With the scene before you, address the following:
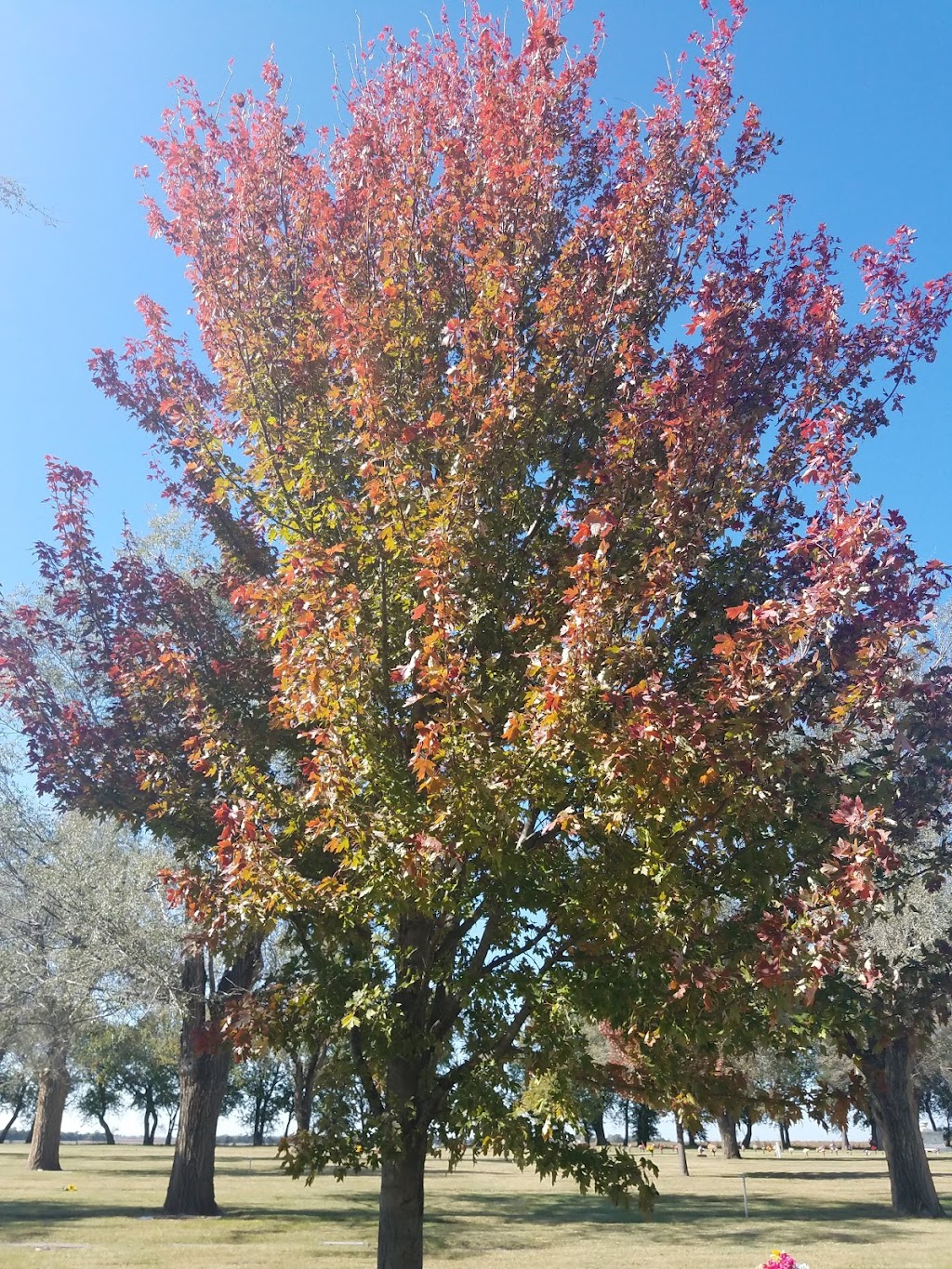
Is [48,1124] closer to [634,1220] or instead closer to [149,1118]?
[634,1220]

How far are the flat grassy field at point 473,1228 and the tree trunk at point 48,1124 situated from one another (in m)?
2.31

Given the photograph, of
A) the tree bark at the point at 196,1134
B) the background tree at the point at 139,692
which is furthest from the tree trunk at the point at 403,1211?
the tree bark at the point at 196,1134

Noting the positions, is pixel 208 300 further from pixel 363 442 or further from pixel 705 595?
pixel 705 595

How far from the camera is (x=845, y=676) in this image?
663 cm

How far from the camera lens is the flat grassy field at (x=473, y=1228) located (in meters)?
13.8

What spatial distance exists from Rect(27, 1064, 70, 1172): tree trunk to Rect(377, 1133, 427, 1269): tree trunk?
100ft

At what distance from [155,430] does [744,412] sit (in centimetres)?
550

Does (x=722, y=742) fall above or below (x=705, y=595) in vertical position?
below

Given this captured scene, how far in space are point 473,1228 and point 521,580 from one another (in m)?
17.2

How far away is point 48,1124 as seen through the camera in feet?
108

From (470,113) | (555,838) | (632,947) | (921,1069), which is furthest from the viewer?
(921,1069)

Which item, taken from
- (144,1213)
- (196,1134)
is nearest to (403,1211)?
(196,1134)

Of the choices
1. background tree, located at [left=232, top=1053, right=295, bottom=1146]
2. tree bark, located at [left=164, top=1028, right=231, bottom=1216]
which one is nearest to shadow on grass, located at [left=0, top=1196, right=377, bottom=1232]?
tree bark, located at [left=164, top=1028, right=231, bottom=1216]

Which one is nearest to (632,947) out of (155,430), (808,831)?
(808,831)
